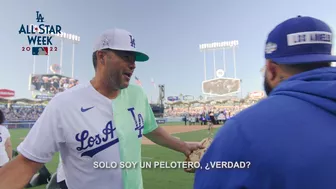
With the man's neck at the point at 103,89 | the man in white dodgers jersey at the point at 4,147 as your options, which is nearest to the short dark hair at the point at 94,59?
the man's neck at the point at 103,89

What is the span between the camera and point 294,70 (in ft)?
3.02

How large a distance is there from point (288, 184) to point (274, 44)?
1.71 ft

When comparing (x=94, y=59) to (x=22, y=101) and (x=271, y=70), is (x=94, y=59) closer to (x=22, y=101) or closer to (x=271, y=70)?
(x=271, y=70)

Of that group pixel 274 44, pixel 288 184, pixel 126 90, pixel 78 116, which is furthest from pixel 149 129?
pixel 288 184

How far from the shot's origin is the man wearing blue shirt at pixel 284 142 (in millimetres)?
693

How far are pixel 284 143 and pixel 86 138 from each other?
4.81 ft

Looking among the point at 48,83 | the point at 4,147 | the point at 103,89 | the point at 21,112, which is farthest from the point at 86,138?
the point at 48,83

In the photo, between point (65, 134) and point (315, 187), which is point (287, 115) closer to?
point (315, 187)

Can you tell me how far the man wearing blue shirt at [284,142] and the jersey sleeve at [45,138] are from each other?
4.20ft

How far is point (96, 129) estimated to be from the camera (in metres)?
1.89

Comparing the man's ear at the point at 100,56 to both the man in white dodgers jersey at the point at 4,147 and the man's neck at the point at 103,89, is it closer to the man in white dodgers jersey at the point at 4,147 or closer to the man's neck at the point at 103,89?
the man's neck at the point at 103,89

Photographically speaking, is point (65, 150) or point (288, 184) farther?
point (65, 150)

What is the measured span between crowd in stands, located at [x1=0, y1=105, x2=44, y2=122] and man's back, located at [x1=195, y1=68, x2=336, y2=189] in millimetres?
47931

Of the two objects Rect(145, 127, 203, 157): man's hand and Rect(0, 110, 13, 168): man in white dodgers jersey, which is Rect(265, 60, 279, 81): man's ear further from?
Rect(0, 110, 13, 168): man in white dodgers jersey
